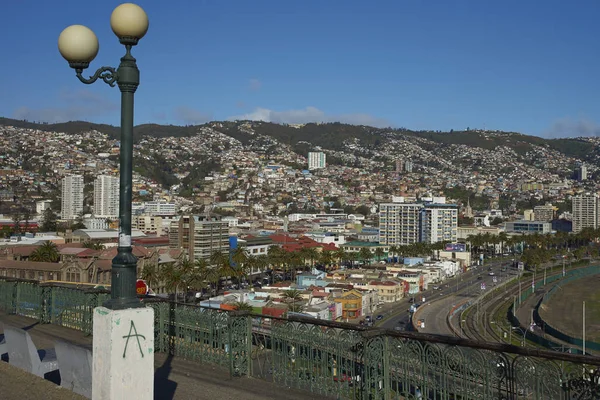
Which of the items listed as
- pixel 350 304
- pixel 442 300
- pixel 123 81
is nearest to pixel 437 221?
pixel 442 300

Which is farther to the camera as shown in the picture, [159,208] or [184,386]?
[159,208]

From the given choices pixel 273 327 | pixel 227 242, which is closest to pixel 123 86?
pixel 273 327

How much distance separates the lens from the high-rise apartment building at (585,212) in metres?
128

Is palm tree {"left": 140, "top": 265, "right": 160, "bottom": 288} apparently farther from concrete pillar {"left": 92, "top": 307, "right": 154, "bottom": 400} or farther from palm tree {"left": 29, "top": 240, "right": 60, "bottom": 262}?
concrete pillar {"left": 92, "top": 307, "right": 154, "bottom": 400}

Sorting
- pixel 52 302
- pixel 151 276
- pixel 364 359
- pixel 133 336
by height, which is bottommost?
pixel 151 276

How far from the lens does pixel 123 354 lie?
4.07 metres

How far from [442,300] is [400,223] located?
1665 inches

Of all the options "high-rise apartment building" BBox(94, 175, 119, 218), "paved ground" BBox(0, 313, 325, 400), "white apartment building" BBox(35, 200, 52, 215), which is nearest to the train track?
"paved ground" BBox(0, 313, 325, 400)

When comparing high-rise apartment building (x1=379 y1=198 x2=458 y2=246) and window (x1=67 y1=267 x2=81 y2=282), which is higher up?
high-rise apartment building (x1=379 y1=198 x2=458 y2=246)

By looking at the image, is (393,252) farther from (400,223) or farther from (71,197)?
(71,197)

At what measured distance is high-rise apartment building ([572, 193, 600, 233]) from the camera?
128m

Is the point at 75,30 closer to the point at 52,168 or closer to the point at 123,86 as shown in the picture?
the point at 123,86

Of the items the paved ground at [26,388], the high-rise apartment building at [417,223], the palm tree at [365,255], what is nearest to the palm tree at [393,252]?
the palm tree at [365,255]

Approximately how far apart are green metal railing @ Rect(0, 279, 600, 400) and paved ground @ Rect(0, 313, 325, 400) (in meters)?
0.16
